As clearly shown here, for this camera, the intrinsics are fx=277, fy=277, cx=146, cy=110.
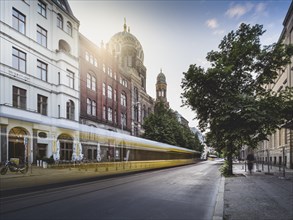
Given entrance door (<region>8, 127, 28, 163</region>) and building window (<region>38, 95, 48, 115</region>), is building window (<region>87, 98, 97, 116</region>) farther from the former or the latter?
entrance door (<region>8, 127, 28, 163</region>)

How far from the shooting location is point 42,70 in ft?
99.2

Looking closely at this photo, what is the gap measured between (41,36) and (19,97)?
8.00 meters

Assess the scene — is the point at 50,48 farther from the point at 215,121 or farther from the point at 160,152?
the point at 215,121

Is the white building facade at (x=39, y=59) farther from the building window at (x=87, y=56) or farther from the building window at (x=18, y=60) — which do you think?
the building window at (x=87, y=56)

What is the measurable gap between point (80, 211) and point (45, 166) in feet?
12.1

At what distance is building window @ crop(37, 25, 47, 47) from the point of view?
29.8 metres

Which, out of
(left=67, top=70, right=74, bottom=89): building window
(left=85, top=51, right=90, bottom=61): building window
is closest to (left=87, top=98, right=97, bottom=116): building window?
(left=67, top=70, right=74, bottom=89): building window

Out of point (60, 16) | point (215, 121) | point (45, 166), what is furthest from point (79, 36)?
point (45, 166)

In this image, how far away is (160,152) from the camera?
25719mm

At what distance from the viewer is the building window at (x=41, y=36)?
29.8 metres

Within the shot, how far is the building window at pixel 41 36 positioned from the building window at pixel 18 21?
2.37 meters

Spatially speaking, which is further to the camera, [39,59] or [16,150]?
[39,59]

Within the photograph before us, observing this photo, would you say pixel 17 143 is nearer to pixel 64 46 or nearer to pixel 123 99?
pixel 64 46

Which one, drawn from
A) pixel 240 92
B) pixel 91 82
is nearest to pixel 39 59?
pixel 91 82
